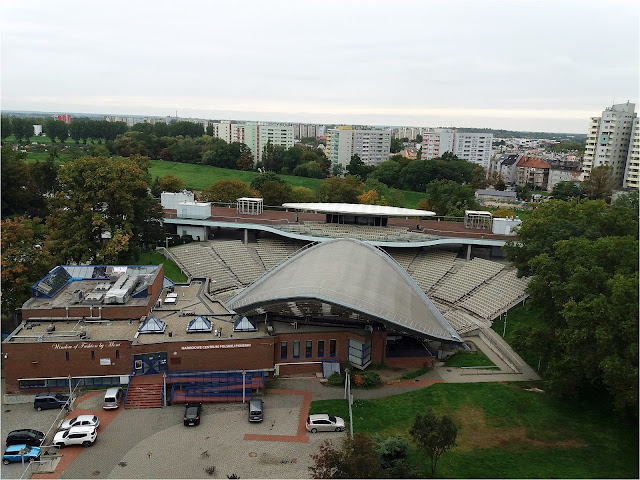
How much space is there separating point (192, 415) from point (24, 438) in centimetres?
740

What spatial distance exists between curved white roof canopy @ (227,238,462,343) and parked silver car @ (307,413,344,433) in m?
5.90

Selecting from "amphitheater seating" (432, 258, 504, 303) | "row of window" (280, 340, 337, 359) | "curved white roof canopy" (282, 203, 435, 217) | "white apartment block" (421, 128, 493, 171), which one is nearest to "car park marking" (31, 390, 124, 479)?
"row of window" (280, 340, 337, 359)

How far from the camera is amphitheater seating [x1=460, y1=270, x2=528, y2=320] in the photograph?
4006cm

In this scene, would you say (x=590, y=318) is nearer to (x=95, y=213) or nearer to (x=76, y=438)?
(x=76, y=438)

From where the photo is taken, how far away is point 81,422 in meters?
23.7

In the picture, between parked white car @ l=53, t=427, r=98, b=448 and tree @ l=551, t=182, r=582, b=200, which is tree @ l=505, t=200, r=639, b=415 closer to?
parked white car @ l=53, t=427, r=98, b=448

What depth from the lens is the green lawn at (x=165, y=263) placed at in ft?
148

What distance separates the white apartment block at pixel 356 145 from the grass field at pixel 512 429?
13054 centimetres

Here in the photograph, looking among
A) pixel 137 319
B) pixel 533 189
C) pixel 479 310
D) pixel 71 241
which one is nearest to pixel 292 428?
pixel 137 319

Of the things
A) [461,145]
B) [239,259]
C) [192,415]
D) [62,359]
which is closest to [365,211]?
[239,259]

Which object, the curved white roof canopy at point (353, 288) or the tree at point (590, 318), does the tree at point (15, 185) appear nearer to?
the curved white roof canopy at point (353, 288)

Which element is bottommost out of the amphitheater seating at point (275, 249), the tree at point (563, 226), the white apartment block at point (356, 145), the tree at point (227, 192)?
the amphitheater seating at point (275, 249)

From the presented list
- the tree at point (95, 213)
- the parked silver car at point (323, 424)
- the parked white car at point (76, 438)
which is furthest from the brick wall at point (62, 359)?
the tree at point (95, 213)

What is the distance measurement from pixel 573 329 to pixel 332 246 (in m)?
16.7
